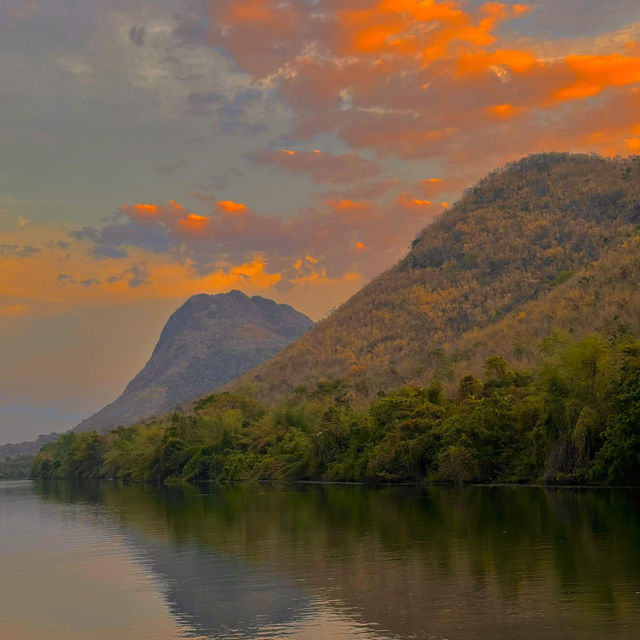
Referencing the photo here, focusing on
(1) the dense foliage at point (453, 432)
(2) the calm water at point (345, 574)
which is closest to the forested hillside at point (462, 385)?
(1) the dense foliage at point (453, 432)

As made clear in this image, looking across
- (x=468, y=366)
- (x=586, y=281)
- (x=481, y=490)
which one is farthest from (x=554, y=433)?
(x=586, y=281)

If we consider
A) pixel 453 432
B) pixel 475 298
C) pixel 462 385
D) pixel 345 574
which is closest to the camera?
pixel 345 574

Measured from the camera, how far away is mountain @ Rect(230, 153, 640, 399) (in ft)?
413

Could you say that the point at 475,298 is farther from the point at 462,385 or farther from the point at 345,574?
the point at 345,574

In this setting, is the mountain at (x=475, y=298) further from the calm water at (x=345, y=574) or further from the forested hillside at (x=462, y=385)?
the calm water at (x=345, y=574)

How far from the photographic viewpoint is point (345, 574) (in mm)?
27531

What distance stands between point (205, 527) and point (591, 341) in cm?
2677

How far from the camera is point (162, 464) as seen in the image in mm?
124625

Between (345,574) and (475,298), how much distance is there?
148 metres

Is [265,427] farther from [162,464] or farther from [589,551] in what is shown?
[589,551]

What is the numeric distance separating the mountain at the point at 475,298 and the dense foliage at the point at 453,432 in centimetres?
2024

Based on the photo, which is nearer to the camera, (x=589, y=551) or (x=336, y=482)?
(x=589, y=551)

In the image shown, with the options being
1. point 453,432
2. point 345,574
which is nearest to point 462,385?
point 453,432

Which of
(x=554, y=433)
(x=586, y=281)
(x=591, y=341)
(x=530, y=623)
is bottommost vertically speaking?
(x=530, y=623)
